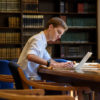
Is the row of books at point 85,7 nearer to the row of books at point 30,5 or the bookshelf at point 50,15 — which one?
the bookshelf at point 50,15

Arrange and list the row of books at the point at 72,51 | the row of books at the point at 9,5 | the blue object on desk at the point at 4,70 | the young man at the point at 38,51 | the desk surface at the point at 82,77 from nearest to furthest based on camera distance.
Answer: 1. the desk surface at the point at 82,77
2. the young man at the point at 38,51
3. the blue object on desk at the point at 4,70
4. the row of books at the point at 9,5
5. the row of books at the point at 72,51

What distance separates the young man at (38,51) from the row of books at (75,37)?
9.79ft

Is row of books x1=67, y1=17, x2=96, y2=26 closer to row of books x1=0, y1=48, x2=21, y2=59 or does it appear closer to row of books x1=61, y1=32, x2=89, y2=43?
row of books x1=61, y1=32, x2=89, y2=43

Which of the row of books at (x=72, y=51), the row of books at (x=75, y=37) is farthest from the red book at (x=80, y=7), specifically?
the row of books at (x=72, y=51)

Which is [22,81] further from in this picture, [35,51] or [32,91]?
[35,51]

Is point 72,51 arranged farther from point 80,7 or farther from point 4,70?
point 4,70

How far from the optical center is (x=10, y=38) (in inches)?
223

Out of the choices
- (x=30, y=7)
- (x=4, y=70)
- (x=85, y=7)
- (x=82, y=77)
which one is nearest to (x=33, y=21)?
(x=30, y=7)

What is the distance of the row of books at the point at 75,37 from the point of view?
586 centimetres

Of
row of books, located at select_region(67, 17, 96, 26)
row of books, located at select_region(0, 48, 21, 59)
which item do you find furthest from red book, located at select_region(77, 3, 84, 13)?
row of books, located at select_region(0, 48, 21, 59)

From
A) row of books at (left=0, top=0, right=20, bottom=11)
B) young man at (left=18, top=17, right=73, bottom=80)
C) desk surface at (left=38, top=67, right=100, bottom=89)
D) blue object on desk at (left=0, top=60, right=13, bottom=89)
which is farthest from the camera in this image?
row of books at (left=0, top=0, right=20, bottom=11)

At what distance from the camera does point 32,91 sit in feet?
5.23

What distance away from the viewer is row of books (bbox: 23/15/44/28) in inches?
222

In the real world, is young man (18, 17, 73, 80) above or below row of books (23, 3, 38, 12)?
below
